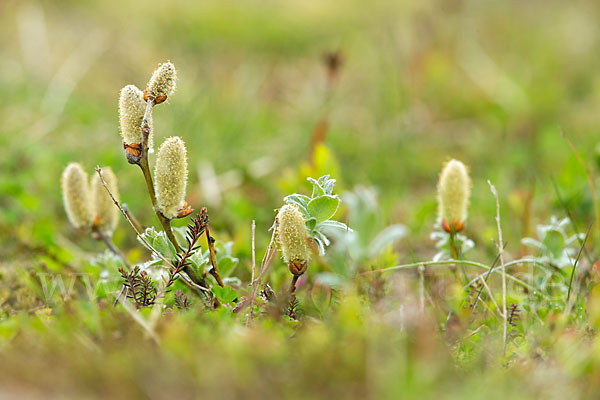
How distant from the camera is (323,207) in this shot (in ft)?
5.06

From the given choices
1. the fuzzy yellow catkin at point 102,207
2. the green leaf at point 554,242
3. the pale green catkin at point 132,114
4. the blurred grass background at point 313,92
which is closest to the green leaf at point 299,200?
the pale green catkin at point 132,114

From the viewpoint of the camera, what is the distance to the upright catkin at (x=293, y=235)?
1.47m

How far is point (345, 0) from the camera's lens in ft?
21.5

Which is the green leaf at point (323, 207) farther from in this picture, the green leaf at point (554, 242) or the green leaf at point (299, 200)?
the green leaf at point (554, 242)

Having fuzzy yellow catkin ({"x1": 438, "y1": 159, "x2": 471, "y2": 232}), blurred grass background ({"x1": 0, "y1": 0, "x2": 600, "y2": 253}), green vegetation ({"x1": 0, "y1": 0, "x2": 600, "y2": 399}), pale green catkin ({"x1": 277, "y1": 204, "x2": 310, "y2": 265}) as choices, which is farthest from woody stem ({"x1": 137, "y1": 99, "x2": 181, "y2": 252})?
blurred grass background ({"x1": 0, "y1": 0, "x2": 600, "y2": 253})

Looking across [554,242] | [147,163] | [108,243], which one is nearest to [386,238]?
[147,163]

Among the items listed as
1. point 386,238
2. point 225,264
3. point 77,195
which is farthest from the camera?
point 77,195

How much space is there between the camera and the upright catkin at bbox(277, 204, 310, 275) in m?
1.47

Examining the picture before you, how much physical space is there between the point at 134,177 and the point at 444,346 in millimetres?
2149

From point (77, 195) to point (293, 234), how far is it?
0.77m

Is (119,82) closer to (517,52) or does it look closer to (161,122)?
(161,122)

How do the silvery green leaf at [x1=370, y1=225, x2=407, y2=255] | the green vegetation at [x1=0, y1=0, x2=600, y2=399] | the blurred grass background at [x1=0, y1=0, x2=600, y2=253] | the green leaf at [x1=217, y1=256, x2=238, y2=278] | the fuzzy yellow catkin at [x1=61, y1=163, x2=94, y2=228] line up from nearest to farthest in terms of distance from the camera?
1. the green vegetation at [x1=0, y1=0, x2=600, y2=399]
2. the silvery green leaf at [x1=370, y1=225, x2=407, y2=255]
3. the green leaf at [x1=217, y1=256, x2=238, y2=278]
4. the fuzzy yellow catkin at [x1=61, y1=163, x2=94, y2=228]
5. the blurred grass background at [x1=0, y1=0, x2=600, y2=253]

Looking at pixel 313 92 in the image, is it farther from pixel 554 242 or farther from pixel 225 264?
pixel 225 264

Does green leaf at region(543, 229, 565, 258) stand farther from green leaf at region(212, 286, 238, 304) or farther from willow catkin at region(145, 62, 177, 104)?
willow catkin at region(145, 62, 177, 104)
